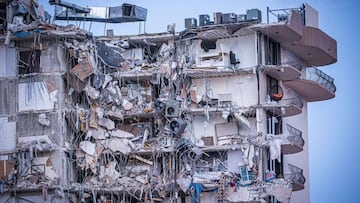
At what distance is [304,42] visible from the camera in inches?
2901

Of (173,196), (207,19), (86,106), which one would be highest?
(207,19)

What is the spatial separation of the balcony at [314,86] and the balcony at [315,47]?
723mm

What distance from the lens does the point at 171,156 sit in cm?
7212

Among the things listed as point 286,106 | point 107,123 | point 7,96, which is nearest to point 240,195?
point 286,106

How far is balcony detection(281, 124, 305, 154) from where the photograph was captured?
7188cm

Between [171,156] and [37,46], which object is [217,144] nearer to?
[171,156]

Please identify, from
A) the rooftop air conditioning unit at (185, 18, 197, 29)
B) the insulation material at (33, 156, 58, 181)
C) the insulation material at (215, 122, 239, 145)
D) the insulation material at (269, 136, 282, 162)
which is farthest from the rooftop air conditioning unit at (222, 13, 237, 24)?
the insulation material at (33, 156, 58, 181)

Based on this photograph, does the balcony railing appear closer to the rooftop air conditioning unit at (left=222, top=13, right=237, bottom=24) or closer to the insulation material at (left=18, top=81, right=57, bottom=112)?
the rooftop air conditioning unit at (left=222, top=13, right=237, bottom=24)

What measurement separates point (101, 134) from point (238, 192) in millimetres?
7770

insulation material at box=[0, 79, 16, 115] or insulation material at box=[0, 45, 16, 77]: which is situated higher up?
insulation material at box=[0, 45, 16, 77]

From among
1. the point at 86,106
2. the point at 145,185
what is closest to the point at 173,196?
the point at 145,185

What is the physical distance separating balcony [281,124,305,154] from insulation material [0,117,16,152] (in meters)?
13.5

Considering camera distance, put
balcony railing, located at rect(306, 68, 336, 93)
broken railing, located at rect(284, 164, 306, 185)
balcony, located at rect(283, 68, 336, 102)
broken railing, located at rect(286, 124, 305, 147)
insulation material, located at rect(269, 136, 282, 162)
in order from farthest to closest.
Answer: balcony railing, located at rect(306, 68, 336, 93) < balcony, located at rect(283, 68, 336, 102) < broken railing, located at rect(284, 164, 306, 185) < broken railing, located at rect(286, 124, 305, 147) < insulation material, located at rect(269, 136, 282, 162)

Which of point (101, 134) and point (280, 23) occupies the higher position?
point (280, 23)
